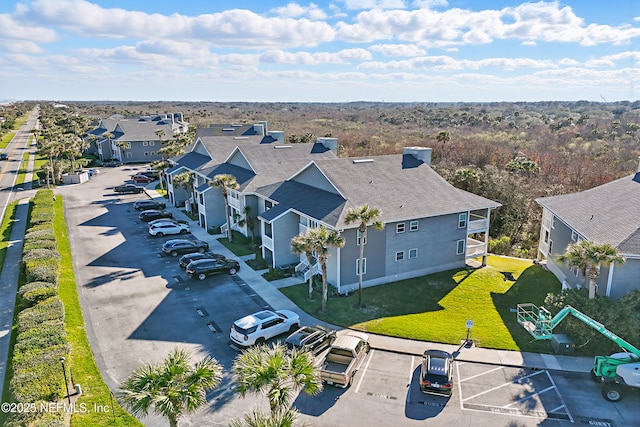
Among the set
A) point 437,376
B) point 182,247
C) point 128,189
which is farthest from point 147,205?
point 437,376

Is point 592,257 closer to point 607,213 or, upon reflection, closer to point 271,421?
point 607,213

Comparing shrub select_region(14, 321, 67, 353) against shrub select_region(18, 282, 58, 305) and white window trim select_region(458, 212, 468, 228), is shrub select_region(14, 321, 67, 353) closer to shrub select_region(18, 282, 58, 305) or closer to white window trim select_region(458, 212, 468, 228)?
shrub select_region(18, 282, 58, 305)

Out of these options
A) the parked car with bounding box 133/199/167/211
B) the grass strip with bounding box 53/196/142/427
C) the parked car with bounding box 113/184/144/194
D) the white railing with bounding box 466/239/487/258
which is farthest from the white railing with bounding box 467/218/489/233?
the parked car with bounding box 113/184/144/194

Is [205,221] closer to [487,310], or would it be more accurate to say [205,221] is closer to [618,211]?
[487,310]

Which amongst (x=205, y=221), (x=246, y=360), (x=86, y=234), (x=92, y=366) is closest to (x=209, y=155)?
(x=205, y=221)

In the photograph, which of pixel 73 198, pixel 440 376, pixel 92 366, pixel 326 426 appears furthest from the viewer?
pixel 73 198

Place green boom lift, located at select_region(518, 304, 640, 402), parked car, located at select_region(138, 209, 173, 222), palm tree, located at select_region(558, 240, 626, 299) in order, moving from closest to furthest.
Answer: green boom lift, located at select_region(518, 304, 640, 402) < palm tree, located at select_region(558, 240, 626, 299) < parked car, located at select_region(138, 209, 173, 222)

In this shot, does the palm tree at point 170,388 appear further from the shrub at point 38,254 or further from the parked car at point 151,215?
the parked car at point 151,215
